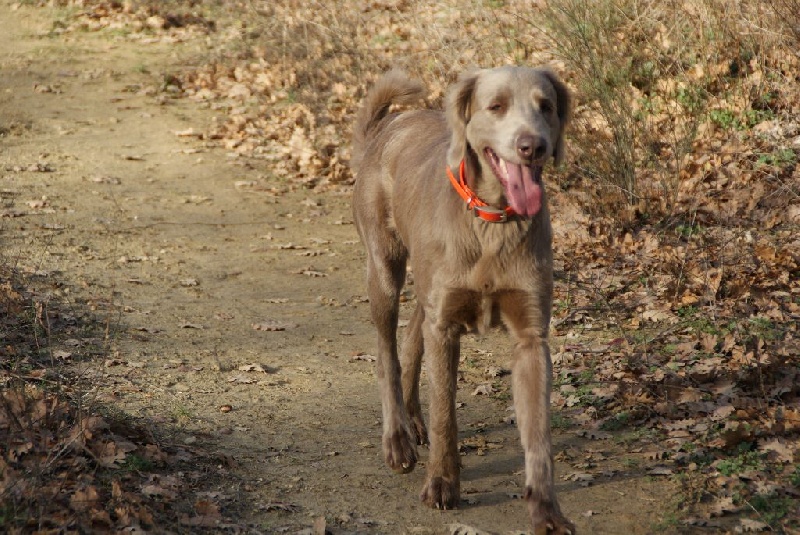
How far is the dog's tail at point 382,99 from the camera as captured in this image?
6.16 meters

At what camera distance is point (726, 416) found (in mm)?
5395

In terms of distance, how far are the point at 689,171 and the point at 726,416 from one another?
162 inches

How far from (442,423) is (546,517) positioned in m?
0.72

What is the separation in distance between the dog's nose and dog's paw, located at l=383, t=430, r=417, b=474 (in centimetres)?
173

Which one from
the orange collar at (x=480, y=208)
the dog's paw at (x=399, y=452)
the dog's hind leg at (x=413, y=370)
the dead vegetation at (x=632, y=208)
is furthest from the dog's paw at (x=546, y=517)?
the dog's hind leg at (x=413, y=370)

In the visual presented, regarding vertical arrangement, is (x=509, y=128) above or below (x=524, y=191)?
above

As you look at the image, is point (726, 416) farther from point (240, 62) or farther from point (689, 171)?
point (240, 62)

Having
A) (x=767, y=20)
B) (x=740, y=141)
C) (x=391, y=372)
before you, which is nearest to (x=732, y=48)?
(x=767, y=20)

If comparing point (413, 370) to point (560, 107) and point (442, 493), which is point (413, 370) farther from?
point (560, 107)

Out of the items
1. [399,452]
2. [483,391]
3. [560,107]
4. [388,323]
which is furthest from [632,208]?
[399,452]

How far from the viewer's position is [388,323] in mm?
5664

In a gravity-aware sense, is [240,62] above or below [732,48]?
below

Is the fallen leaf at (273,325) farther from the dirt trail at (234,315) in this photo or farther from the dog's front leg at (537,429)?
the dog's front leg at (537,429)

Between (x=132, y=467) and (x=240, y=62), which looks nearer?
(x=132, y=467)
